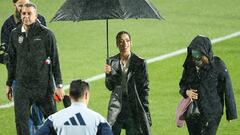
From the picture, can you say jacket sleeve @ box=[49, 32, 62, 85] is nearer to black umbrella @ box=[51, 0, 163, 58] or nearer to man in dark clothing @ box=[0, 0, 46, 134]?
black umbrella @ box=[51, 0, 163, 58]

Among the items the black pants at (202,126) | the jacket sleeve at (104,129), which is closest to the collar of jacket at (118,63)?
the black pants at (202,126)

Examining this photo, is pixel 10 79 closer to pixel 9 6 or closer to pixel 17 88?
pixel 17 88

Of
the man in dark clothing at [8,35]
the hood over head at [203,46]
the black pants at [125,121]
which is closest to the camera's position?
the hood over head at [203,46]

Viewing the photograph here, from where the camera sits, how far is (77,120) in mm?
11477

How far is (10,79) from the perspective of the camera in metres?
15.5

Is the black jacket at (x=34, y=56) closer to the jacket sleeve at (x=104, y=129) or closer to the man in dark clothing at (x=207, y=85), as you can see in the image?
the man in dark clothing at (x=207, y=85)

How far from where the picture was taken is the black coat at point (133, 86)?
1540 cm

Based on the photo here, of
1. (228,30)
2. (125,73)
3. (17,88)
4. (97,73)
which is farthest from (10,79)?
(228,30)

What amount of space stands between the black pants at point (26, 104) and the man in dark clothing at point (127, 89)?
855mm

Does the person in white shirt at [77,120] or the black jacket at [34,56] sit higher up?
the black jacket at [34,56]

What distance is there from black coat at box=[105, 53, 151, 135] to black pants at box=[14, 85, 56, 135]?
2.77 feet

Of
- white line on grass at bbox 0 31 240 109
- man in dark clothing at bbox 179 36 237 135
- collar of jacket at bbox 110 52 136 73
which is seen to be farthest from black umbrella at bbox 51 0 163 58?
white line on grass at bbox 0 31 240 109

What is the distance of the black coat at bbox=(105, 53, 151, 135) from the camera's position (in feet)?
50.5

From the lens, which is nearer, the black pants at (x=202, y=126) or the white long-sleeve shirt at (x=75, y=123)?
the white long-sleeve shirt at (x=75, y=123)
